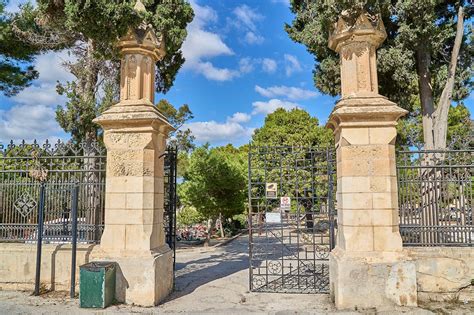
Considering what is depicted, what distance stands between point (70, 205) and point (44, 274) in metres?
1.47

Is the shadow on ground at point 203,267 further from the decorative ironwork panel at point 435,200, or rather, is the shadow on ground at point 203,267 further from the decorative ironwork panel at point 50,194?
the decorative ironwork panel at point 435,200

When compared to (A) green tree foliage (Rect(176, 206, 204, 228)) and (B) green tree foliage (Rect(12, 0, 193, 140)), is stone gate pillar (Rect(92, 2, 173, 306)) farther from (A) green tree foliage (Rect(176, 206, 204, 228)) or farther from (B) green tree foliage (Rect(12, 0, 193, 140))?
(A) green tree foliage (Rect(176, 206, 204, 228))

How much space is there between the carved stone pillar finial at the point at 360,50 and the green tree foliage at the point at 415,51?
192cm

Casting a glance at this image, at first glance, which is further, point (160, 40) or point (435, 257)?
point (160, 40)

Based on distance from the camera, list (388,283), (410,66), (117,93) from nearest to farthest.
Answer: (388,283) < (410,66) < (117,93)

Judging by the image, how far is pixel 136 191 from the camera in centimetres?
657

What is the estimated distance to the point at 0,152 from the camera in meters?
7.60

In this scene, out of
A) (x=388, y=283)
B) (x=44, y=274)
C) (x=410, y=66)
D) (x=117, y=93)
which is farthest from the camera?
(x=117, y=93)

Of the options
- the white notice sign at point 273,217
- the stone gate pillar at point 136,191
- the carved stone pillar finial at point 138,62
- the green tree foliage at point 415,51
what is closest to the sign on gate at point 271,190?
the white notice sign at point 273,217

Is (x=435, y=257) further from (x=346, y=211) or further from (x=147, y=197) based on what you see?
(x=147, y=197)

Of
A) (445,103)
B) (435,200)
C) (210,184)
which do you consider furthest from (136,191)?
(210,184)

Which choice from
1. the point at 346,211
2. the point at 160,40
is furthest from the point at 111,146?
the point at 346,211

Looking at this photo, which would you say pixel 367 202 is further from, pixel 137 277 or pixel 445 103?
pixel 445 103

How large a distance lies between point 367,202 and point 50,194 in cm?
653
